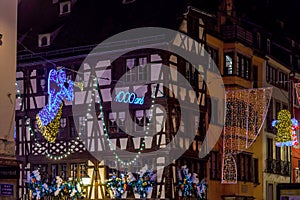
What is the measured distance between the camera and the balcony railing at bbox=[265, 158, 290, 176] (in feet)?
136

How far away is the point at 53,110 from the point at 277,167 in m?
15.6

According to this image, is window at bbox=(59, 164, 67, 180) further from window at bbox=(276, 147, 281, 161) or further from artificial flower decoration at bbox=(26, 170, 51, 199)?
window at bbox=(276, 147, 281, 161)

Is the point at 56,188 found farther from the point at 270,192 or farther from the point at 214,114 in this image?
the point at 270,192

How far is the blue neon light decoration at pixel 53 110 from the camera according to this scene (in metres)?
32.2

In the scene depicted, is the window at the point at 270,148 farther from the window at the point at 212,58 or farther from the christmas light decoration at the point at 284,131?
the window at the point at 212,58

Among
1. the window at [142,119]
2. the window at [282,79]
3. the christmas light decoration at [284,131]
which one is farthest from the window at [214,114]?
the window at [282,79]

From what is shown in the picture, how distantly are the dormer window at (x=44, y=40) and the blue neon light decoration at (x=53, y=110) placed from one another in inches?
170

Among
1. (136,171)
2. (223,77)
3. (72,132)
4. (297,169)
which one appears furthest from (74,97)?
(297,169)

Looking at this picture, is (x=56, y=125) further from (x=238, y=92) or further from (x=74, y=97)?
(x=238, y=92)

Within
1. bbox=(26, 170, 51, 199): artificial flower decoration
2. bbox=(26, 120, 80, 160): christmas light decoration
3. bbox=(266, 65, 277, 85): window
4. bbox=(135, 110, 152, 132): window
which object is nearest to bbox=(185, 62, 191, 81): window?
bbox=(135, 110, 152, 132): window

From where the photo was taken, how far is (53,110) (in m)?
32.3

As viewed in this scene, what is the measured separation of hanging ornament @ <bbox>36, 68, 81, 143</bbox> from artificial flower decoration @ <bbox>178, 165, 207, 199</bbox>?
572cm

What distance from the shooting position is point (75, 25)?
37219 millimetres

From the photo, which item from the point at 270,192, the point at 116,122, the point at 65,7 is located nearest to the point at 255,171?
the point at 270,192
